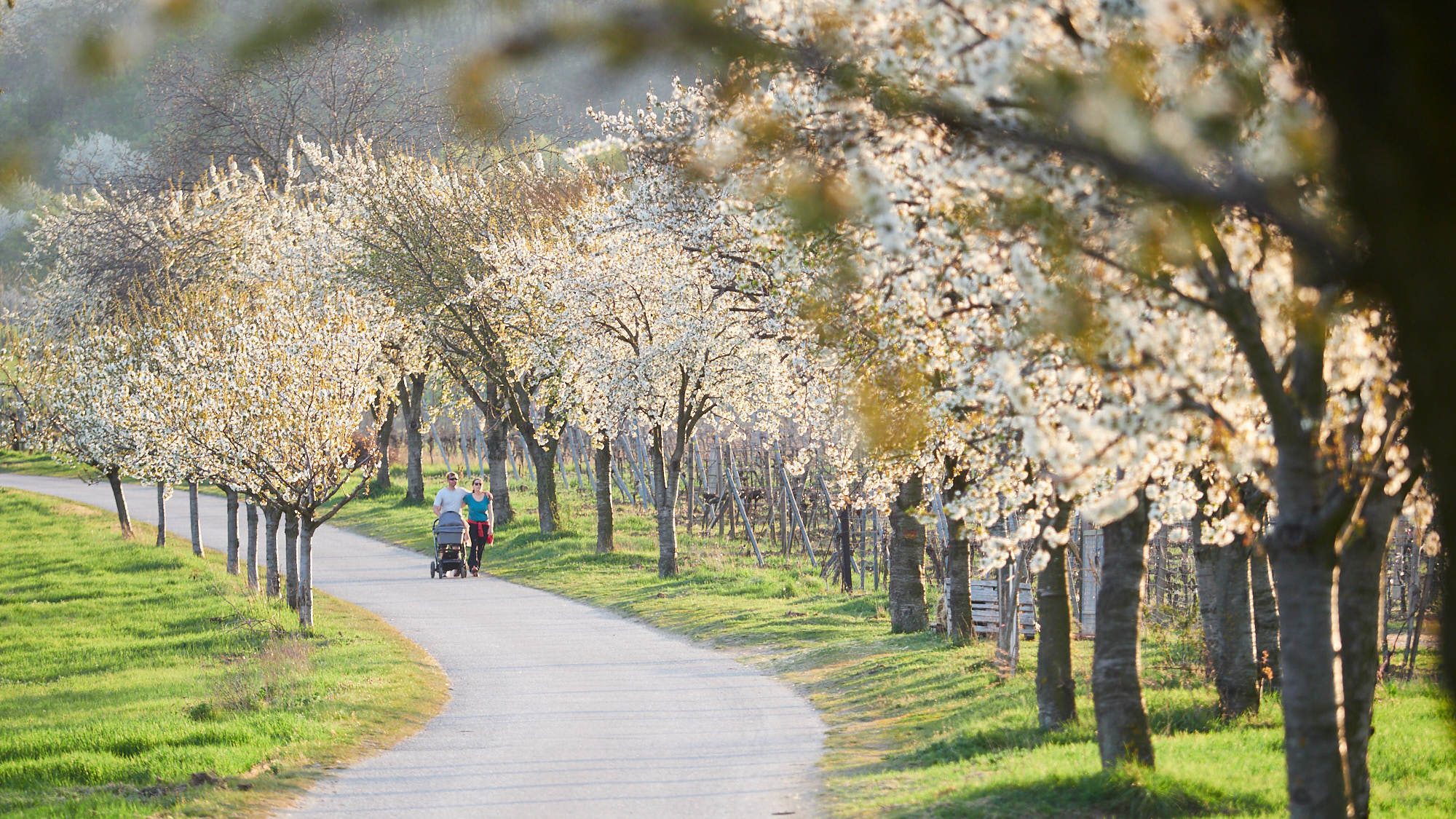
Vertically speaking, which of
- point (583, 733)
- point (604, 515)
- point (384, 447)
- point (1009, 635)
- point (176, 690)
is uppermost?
point (384, 447)

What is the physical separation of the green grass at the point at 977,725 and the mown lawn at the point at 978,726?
0.07 feet

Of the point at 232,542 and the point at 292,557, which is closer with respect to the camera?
the point at 292,557

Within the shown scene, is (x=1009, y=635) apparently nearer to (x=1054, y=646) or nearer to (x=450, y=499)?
(x=1054, y=646)

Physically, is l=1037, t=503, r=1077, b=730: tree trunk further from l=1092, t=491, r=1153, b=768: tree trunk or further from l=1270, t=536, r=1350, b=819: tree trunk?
l=1270, t=536, r=1350, b=819: tree trunk

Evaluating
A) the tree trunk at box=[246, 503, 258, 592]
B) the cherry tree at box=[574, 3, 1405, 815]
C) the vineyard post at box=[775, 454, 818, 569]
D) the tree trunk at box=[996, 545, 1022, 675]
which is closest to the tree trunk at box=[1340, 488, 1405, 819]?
the cherry tree at box=[574, 3, 1405, 815]

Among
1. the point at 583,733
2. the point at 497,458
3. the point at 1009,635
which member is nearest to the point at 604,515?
the point at 497,458

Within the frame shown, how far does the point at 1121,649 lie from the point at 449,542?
18863 millimetres

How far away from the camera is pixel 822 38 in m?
4.10

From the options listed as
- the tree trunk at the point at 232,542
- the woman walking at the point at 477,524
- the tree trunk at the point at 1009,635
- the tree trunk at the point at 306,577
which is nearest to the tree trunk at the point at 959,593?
the tree trunk at the point at 1009,635

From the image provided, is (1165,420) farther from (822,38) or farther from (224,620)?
(224,620)

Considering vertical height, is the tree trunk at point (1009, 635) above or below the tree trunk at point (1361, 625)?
below

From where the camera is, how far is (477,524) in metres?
27.5

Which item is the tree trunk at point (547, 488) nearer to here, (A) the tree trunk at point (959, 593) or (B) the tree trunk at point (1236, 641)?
(A) the tree trunk at point (959, 593)

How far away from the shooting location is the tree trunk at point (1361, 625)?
757cm
